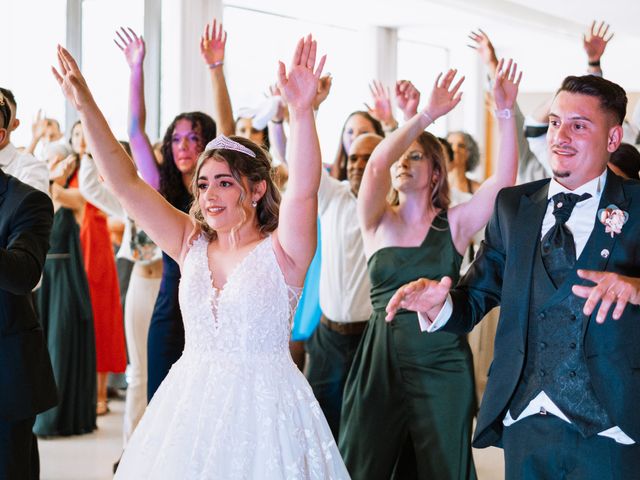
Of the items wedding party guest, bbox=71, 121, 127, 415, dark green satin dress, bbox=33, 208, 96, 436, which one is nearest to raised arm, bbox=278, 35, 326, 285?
dark green satin dress, bbox=33, 208, 96, 436

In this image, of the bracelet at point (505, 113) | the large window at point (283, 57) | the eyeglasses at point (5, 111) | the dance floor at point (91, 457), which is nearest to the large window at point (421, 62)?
the large window at point (283, 57)

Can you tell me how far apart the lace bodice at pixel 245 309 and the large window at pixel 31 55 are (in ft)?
17.5

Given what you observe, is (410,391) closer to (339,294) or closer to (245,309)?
(339,294)

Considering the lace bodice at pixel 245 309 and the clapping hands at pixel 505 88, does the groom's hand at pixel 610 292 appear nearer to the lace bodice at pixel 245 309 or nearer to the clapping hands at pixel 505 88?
the lace bodice at pixel 245 309

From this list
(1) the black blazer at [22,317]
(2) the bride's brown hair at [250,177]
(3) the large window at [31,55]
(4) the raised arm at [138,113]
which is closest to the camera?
(2) the bride's brown hair at [250,177]

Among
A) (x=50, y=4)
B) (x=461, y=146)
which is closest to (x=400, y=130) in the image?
(x=461, y=146)

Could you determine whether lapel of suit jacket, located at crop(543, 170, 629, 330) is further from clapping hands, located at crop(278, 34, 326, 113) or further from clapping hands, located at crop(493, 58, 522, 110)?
clapping hands, located at crop(493, 58, 522, 110)

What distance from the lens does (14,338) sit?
2.81 meters

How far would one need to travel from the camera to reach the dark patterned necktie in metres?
2.24

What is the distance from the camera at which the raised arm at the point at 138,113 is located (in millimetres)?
3576

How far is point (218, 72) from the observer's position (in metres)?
3.78

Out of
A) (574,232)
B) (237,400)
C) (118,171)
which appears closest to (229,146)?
(118,171)

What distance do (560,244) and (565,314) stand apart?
171mm

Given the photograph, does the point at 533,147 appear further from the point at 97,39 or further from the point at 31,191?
the point at 97,39
